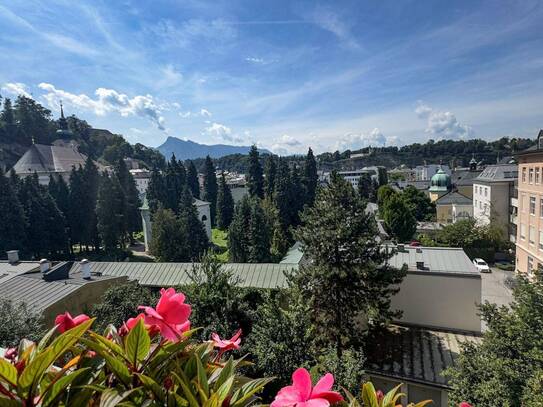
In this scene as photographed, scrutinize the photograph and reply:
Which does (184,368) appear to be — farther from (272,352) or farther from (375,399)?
(272,352)

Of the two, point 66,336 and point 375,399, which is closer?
point 66,336

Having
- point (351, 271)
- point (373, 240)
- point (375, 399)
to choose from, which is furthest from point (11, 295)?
point (375, 399)

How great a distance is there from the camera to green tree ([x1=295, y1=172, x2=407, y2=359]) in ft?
34.4

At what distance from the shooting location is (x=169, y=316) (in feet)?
5.25

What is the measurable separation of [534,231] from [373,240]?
21.2 meters

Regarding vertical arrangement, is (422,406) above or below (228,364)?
below

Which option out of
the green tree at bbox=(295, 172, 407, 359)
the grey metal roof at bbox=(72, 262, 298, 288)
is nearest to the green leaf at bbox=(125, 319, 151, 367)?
the green tree at bbox=(295, 172, 407, 359)

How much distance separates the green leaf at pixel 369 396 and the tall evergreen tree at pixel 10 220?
39.4 m

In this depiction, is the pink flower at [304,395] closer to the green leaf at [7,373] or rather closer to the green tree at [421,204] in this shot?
the green leaf at [7,373]

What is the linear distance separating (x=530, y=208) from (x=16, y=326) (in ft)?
105

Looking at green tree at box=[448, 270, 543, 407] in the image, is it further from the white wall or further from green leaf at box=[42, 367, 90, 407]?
green leaf at box=[42, 367, 90, 407]

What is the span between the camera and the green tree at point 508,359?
595 centimetres

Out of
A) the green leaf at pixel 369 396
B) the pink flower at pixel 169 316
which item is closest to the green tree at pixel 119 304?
the pink flower at pixel 169 316

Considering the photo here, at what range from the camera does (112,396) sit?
1241mm
